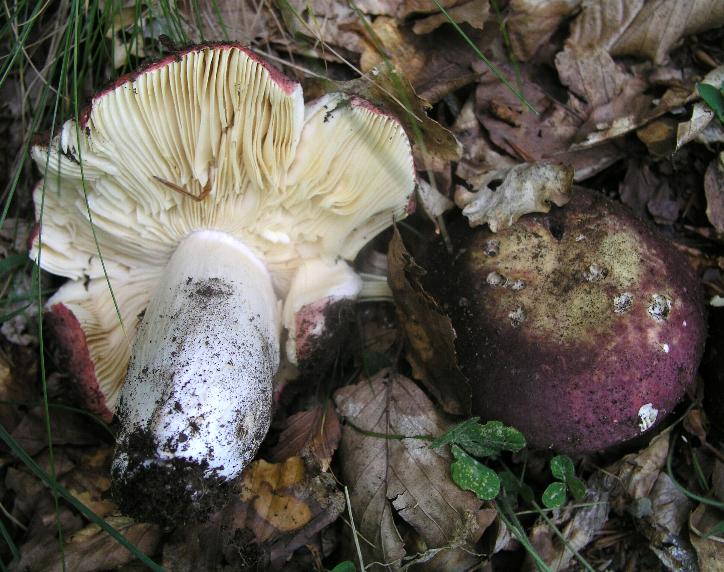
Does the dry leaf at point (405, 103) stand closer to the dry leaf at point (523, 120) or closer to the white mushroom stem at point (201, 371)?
the dry leaf at point (523, 120)

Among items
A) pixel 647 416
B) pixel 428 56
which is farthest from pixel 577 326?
pixel 428 56

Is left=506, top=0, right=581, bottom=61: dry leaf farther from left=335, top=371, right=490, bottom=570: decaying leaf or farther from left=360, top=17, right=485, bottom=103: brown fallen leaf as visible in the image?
left=335, top=371, right=490, bottom=570: decaying leaf

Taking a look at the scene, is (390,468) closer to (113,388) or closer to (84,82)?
(113,388)

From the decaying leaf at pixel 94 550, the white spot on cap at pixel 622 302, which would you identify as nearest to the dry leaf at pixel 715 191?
the white spot on cap at pixel 622 302

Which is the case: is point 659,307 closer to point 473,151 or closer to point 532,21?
point 473,151

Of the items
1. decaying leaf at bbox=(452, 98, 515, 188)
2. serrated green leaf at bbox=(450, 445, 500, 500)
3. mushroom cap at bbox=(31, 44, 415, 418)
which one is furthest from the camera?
decaying leaf at bbox=(452, 98, 515, 188)

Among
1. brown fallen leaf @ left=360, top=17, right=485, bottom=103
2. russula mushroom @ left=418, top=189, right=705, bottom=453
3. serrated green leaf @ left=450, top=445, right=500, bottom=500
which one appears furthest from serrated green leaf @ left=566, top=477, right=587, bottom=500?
brown fallen leaf @ left=360, top=17, right=485, bottom=103
